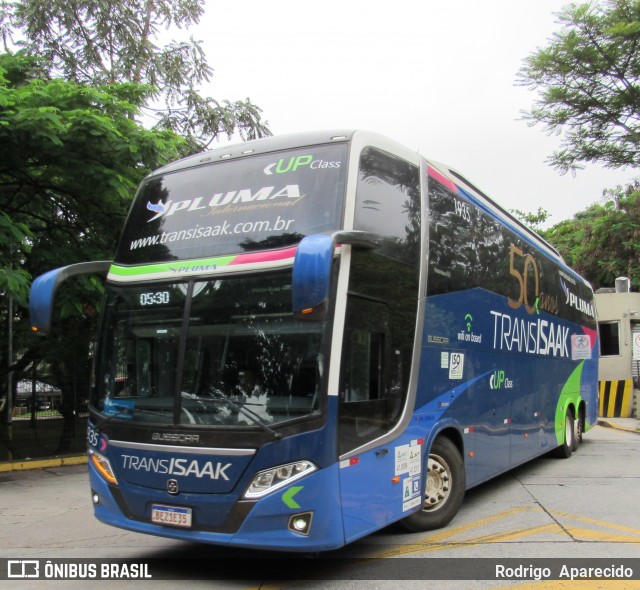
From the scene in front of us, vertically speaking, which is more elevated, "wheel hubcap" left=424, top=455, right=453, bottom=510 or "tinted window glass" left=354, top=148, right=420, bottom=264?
"tinted window glass" left=354, top=148, right=420, bottom=264

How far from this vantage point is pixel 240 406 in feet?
15.4

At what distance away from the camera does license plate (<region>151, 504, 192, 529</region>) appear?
473 cm

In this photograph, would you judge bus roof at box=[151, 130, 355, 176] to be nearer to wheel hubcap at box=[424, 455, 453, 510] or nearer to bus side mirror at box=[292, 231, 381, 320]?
bus side mirror at box=[292, 231, 381, 320]

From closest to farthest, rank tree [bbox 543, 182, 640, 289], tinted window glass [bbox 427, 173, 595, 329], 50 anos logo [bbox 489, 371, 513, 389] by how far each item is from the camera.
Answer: tinted window glass [bbox 427, 173, 595, 329] → 50 anos logo [bbox 489, 371, 513, 389] → tree [bbox 543, 182, 640, 289]

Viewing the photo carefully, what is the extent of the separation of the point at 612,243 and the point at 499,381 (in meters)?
23.9

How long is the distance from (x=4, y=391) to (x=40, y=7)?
1108 cm

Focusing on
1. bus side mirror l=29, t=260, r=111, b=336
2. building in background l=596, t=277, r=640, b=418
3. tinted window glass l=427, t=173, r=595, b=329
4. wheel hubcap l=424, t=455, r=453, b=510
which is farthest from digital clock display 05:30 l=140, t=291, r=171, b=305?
building in background l=596, t=277, r=640, b=418

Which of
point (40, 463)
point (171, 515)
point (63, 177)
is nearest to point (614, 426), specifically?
point (40, 463)

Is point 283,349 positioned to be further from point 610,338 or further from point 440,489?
point 610,338

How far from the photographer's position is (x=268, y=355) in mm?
4742

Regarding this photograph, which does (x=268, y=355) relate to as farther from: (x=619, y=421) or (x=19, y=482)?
(x=619, y=421)

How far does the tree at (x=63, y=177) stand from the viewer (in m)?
9.53

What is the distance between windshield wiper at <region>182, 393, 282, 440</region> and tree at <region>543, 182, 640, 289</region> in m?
25.1

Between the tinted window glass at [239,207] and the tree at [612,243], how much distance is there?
24144mm
